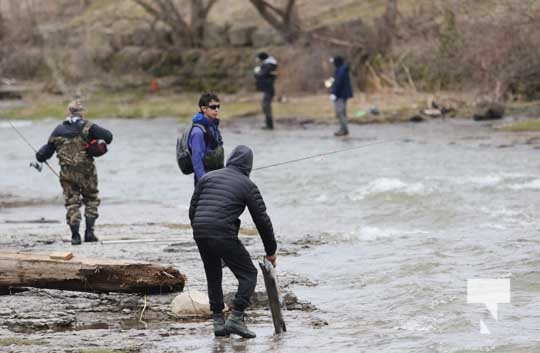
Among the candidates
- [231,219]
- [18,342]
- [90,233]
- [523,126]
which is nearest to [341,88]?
[523,126]

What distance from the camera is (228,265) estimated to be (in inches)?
366

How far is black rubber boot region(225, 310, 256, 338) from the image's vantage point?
9.37 m

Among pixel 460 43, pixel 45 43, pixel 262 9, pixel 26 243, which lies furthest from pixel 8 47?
pixel 26 243

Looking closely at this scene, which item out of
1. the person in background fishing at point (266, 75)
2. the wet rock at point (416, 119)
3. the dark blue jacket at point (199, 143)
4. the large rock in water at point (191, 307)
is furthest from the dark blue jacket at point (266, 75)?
the large rock in water at point (191, 307)

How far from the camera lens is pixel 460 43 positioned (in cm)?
3019

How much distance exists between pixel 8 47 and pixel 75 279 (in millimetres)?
40076

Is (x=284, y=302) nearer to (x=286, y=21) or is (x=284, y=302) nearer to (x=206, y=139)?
(x=206, y=139)

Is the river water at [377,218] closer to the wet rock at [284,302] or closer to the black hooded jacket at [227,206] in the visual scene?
the wet rock at [284,302]

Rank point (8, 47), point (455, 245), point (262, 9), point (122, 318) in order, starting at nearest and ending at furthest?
point (122, 318), point (455, 245), point (262, 9), point (8, 47)

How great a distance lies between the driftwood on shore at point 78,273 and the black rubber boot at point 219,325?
130 centimetres

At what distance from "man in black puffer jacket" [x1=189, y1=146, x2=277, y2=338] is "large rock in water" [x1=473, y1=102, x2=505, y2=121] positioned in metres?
19.4

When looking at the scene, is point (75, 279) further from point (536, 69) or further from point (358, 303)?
point (536, 69)

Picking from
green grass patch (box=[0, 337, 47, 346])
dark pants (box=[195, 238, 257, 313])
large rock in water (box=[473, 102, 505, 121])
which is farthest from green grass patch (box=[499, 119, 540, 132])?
green grass patch (box=[0, 337, 47, 346])

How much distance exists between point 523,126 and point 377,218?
Answer: 10.4 m
